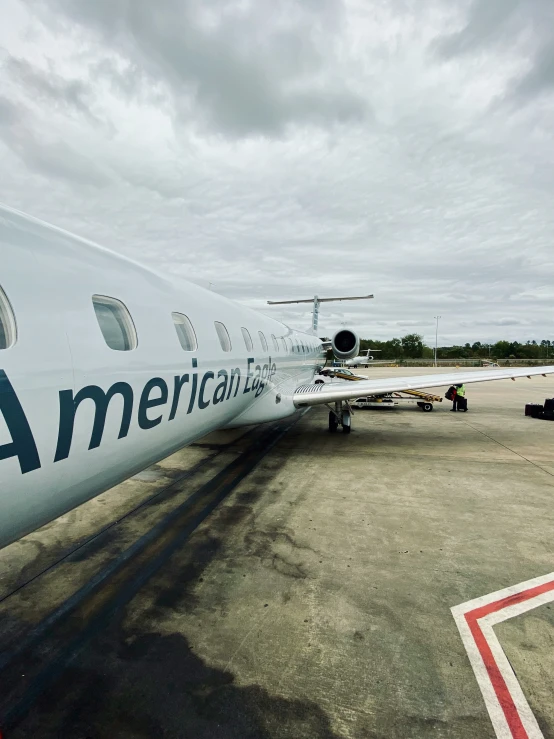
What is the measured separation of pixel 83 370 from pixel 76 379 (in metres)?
0.09

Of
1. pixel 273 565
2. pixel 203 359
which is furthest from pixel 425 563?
pixel 203 359

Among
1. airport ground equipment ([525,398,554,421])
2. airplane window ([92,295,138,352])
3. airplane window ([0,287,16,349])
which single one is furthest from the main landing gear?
airplane window ([0,287,16,349])

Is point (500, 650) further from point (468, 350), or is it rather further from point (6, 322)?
point (468, 350)

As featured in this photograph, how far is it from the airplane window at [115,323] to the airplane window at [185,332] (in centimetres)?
92

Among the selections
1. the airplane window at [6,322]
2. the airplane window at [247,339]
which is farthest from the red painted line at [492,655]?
the airplane window at [247,339]

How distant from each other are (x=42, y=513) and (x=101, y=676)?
52.4 inches

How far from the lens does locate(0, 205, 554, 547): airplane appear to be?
2260 millimetres

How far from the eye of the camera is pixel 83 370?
2672 millimetres

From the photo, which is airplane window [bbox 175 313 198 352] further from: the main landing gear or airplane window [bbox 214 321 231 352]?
the main landing gear

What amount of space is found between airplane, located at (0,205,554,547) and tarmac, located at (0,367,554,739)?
1.27m

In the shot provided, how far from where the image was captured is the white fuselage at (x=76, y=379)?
226 cm

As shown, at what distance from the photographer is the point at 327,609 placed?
3578mm

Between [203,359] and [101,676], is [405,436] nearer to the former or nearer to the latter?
[203,359]

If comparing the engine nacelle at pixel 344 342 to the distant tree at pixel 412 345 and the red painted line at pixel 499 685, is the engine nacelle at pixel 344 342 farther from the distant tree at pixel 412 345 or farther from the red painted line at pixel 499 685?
the distant tree at pixel 412 345
